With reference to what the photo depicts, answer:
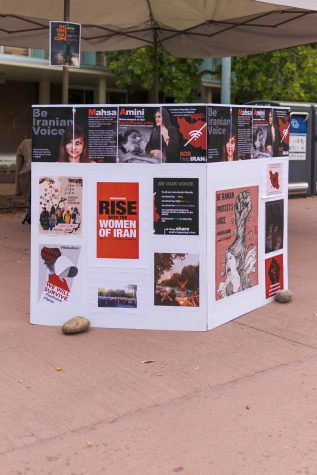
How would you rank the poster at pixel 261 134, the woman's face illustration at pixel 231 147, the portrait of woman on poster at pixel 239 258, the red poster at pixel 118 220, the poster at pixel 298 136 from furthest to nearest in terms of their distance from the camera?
the poster at pixel 298 136 < the poster at pixel 261 134 < the portrait of woman on poster at pixel 239 258 < the woman's face illustration at pixel 231 147 < the red poster at pixel 118 220

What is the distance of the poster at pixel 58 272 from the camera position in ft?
17.4

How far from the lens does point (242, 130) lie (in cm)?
555

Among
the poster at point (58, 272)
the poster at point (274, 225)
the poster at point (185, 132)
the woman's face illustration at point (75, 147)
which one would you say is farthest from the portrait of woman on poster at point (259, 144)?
the poster at point (58, 272)

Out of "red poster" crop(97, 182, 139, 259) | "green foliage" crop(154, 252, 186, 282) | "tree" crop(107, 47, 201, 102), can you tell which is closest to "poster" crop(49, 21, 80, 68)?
"red poster" crop(97, 182, 139, 259)

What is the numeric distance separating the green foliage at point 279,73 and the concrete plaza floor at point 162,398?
1470 cm

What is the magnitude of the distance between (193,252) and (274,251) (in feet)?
4.45

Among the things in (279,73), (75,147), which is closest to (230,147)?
(75,147)

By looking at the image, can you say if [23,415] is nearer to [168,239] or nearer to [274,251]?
[168,239]

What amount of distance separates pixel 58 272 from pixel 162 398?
1754 mm

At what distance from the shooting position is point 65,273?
17.5 feet

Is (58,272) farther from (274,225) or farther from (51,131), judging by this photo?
(274,225)

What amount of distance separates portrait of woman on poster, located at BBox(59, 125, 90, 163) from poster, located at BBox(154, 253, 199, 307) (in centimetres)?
105

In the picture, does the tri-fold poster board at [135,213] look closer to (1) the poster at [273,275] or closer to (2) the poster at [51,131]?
(2) the poster at [51,131]

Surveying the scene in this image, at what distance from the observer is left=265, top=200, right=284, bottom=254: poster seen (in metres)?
6.07
